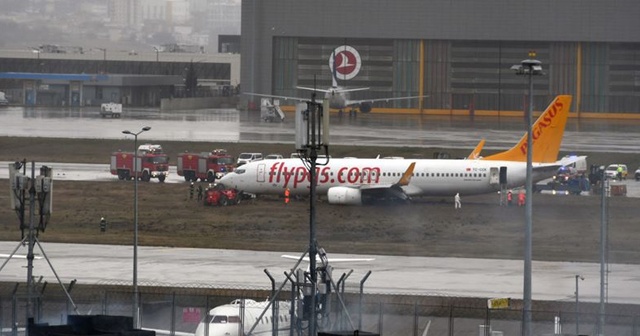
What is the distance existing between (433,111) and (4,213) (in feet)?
272

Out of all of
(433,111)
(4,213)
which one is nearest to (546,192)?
(4,213)

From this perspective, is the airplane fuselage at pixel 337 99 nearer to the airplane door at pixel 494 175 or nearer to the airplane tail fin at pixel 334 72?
the airplane tail fin at pixel 334 72

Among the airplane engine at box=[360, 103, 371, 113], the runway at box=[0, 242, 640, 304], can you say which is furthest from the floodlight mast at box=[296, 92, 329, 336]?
the airplane engine at box=[360, 103, 371, 113]

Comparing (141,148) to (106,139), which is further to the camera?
(106,139)

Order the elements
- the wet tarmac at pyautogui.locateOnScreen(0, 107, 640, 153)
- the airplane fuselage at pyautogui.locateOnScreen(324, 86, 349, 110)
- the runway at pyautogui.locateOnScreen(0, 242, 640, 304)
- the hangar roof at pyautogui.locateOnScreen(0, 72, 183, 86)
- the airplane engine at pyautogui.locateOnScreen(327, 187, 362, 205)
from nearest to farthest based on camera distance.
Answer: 1. the runway at pyautogui.locateOnScreen(0, 242, 640, 304)
2. the airplane engine at pyautogui.locateOnScreen(327, 187, 362, 205)
3. the wet tarmac at pyautogui.locateOnScreen(0, 107, 640, 153)
4. the airplane fuselage at pyautogui.locateOnScreen(324, 86, 349, 110)
5. the hangar roof at pyautogui.locateOnScreen(0, 72, 183, 86)

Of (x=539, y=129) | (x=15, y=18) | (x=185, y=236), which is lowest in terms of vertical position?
(x=185, y=236)

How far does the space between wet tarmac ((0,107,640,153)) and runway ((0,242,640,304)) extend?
1722 inches

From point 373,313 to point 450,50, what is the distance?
10607 cm

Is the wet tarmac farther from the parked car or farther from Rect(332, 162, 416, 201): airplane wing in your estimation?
Rect(332, 162, 416, 201): airplane wing

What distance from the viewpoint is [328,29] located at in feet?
456

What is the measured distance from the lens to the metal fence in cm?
2906

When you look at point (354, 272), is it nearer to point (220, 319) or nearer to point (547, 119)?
point (220, 319)

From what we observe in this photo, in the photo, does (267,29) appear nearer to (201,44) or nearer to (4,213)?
(201,44)

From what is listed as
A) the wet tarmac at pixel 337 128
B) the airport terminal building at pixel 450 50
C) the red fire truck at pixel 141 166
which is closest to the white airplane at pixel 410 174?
the red fire truck at pixel 141 166
